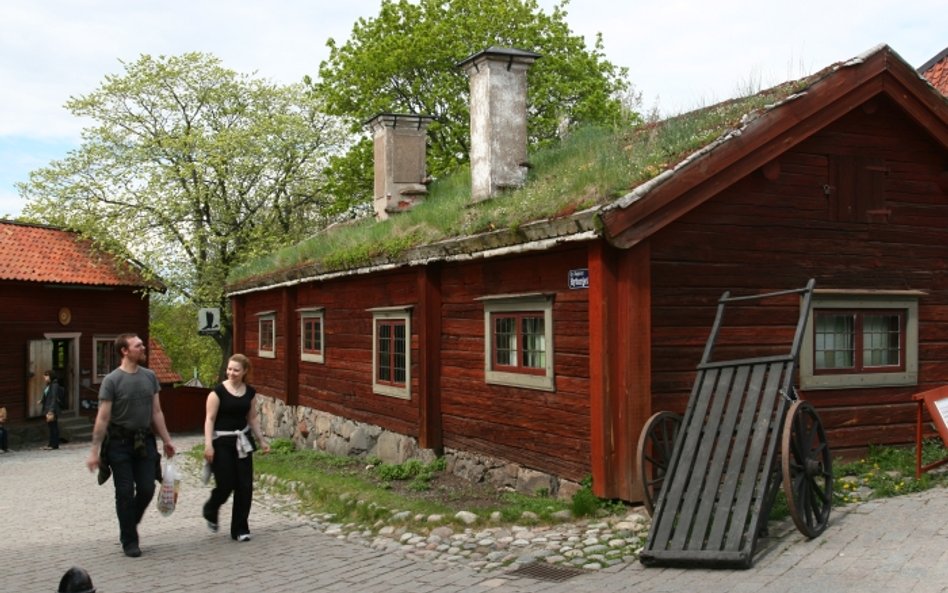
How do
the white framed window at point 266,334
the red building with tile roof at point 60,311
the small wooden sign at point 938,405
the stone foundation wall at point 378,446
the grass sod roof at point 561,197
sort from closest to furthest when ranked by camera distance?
the small wooden sign at point 938,405 < the grass sod roof at point 561,197 < the stone foundation wall at point 378,446 < the white framed window at point 266,334 < the red building with tile roof at point 60,311

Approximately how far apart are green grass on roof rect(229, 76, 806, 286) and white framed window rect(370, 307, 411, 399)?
795 mm

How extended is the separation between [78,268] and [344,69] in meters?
12.0

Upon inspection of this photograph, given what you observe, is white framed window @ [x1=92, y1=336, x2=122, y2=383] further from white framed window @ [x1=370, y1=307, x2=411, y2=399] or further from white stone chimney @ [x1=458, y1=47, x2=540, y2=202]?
white stone chimney @ [x1=458, y1=47, x2=540, y2=202]

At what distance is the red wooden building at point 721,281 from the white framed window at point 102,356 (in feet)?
61.2

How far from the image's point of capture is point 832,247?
954 centimetres

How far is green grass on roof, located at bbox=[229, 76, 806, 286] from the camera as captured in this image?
8844 mm

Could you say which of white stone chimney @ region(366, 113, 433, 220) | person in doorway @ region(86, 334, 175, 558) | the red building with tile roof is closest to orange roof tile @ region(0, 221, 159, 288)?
the red building with tile roof

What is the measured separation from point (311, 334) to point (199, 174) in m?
17.4

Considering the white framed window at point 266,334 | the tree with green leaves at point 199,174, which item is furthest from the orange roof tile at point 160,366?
the white framed window at point 266,334

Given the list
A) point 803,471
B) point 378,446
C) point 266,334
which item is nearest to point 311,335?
point 266,334

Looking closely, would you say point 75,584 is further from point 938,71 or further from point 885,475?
point 938,71

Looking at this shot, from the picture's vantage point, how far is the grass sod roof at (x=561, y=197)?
27.9 ft

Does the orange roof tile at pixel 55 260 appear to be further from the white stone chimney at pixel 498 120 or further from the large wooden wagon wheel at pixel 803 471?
the large wooden wagon wheel at pixel 803 471

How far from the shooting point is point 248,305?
21.5 meters
